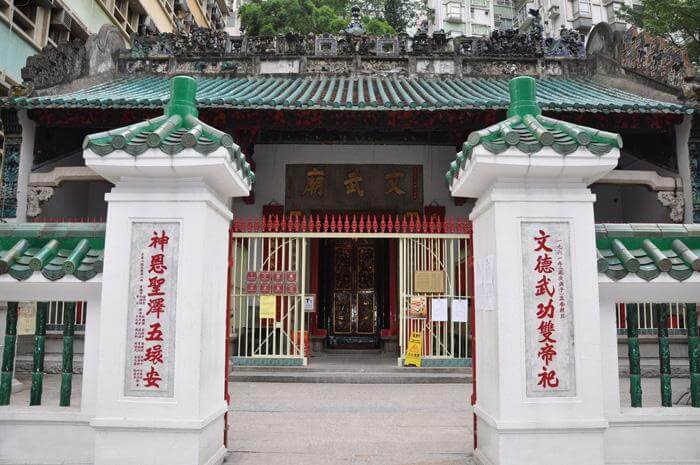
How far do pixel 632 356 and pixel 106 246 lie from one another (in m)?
3.45

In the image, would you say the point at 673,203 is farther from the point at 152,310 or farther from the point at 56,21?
the point at 56,21

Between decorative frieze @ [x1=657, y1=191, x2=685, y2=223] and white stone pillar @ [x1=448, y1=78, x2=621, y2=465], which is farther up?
decorative frieze @ [x1=657, y1=191, x2=685, y2=223]

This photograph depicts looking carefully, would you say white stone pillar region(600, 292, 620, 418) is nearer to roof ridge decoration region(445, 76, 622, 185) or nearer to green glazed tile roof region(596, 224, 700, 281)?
green glazed tile roof region(596, 224, 700, 281)

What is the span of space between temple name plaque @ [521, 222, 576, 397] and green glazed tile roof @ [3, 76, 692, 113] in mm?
5395

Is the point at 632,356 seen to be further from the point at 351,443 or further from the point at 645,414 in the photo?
the point at 351,443

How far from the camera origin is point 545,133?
10.5 feet

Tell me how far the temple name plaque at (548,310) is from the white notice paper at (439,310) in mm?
4953

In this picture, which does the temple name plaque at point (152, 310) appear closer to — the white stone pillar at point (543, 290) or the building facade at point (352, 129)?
the white stone pillar at point (543, 290)

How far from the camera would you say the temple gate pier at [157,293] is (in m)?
3.22

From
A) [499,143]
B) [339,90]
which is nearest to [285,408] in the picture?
[499,143]

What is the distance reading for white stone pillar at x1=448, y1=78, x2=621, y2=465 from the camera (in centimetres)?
321

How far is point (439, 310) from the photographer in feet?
27.0

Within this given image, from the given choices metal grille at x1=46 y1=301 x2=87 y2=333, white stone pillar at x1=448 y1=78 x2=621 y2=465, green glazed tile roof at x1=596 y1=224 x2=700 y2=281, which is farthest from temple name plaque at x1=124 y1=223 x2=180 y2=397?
metal grille at x1=46 y1=301 x2=87 y2=333

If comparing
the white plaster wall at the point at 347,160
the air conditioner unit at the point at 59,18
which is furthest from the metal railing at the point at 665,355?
the air conditioner unit at the point at 59,18
